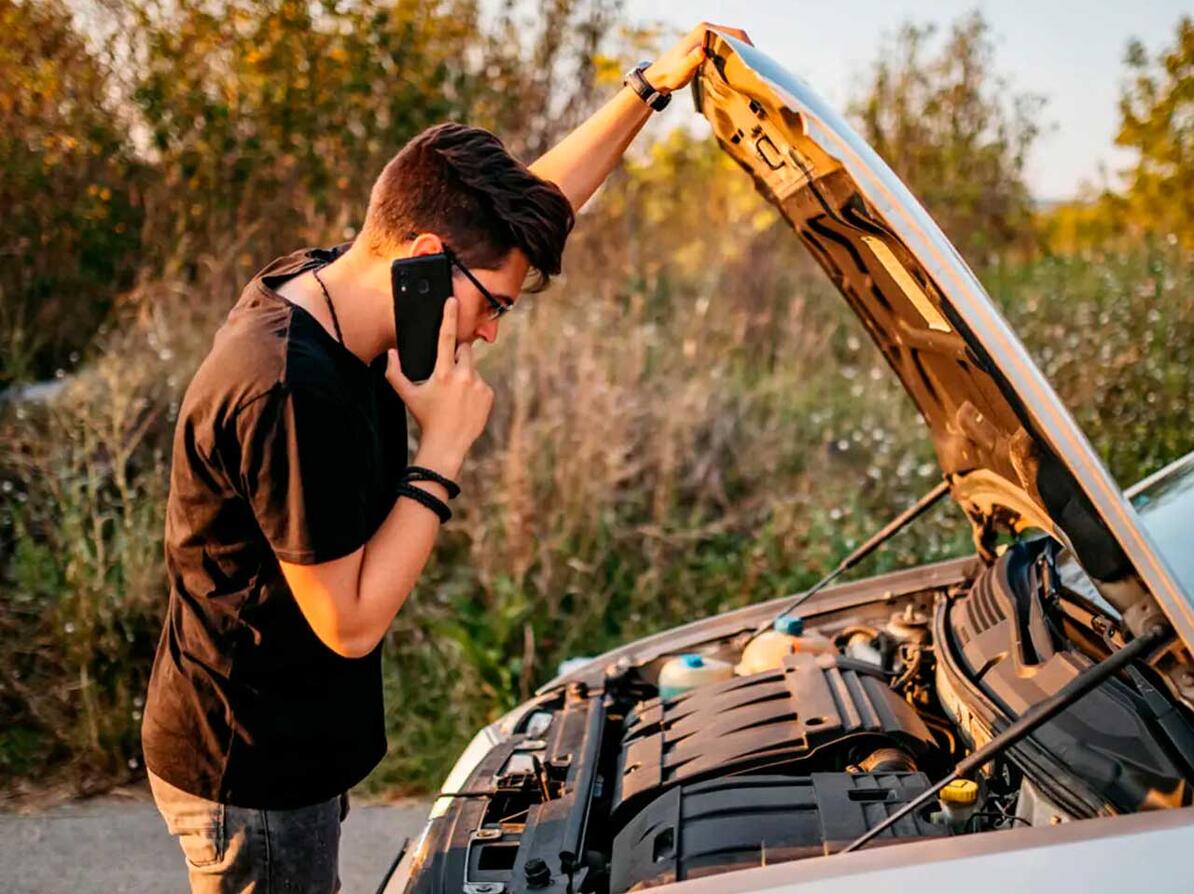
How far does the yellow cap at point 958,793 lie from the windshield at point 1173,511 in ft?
1.67

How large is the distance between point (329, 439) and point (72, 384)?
166 inches

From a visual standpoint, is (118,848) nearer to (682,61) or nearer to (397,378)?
(397,378)

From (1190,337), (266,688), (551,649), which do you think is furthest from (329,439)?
(1190,337)

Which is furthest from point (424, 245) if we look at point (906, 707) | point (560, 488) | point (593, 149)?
point (560, 488)

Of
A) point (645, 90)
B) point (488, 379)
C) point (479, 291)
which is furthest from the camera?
point (488, 379)

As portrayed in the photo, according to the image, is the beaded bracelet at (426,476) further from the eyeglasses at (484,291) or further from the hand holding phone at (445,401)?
the eyeglasses at (484,291)

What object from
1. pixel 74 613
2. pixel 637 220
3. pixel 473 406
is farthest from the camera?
pixel 637 220

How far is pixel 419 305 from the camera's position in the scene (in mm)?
1944

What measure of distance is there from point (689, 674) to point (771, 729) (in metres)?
0.57

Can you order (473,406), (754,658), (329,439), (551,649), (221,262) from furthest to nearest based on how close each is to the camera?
(221,262), (551,649), (754,658), (473,406), (329,439)

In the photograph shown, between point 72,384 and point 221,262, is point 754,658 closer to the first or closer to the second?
point 72,384

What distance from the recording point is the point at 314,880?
7.04 feet

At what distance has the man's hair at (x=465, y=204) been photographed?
6.47ft

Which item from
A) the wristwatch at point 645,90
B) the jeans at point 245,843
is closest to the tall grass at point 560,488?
the jeans at point 245,843
